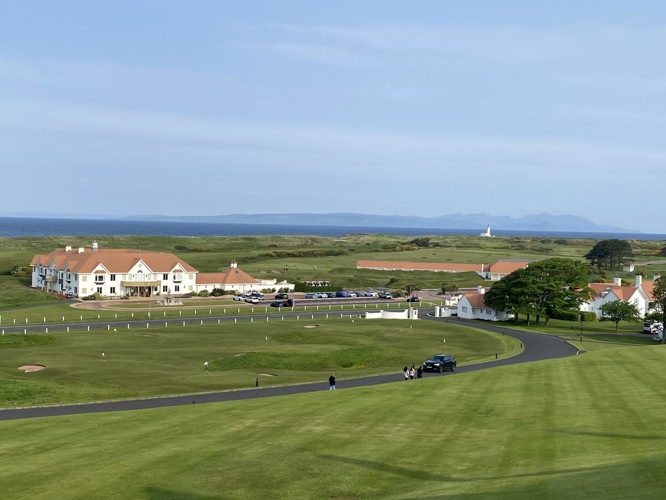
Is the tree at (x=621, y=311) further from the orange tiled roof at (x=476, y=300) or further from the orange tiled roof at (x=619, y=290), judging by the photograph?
the orange tiled roof at (x=476, y=300)

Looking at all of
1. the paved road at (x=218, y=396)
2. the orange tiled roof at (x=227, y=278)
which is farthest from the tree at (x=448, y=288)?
the paved road at (x=218, y=396)

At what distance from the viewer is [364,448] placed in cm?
2845

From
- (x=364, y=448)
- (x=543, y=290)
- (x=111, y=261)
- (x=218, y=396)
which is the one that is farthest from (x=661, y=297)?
(x=111, y=261)

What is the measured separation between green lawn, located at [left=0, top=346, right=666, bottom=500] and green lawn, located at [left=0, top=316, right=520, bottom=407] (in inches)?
511

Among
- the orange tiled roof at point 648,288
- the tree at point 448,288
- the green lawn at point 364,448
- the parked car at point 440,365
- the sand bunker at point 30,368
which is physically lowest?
the sand bunker at point 30,368

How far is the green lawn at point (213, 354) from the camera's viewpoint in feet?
173

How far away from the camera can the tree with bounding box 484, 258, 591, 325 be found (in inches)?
4316

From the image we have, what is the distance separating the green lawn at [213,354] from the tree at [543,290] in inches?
551

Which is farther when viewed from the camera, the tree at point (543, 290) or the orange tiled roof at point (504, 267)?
the orange tiled roof at point (504, 267)

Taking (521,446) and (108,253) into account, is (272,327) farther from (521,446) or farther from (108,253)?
(521,446)

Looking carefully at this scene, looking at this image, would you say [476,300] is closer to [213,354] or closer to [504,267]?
[213,354]

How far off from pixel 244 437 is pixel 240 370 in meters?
30.4

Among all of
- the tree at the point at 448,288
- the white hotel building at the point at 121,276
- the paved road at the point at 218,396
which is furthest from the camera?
the tree at the point at 448,288

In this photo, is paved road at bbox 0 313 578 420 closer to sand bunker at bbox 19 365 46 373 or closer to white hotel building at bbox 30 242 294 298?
sand bunker at bbox 19 365 46 373
